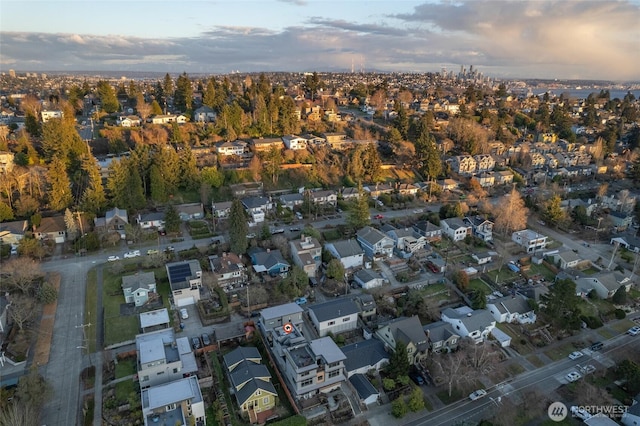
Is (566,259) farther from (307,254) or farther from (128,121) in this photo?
(128,121)

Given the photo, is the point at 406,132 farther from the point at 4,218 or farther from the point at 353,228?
the point at 4,218

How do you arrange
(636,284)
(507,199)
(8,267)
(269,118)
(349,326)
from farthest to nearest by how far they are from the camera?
(269,118) < (507,199) < (636,284) < (8,267) < (349,326)

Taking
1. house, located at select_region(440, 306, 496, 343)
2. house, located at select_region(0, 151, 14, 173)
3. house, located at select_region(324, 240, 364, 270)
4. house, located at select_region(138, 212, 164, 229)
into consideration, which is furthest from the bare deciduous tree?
house, located at select_region(0, 151, 14, 173)

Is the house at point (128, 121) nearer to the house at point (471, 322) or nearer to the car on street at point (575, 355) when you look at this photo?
the house at point (471, 322)

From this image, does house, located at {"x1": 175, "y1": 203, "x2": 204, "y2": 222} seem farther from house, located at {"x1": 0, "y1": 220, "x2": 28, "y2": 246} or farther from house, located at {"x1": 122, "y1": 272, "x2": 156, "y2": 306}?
house, located at {"x1": 0, "y1": 220, "x2": 28, "y2": 246}

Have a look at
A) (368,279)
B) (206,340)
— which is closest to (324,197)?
(368,279)

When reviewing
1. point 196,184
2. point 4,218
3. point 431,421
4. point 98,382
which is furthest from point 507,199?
point 4,218

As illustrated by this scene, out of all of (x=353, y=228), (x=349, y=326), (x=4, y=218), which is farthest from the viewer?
(x=353, y=228)

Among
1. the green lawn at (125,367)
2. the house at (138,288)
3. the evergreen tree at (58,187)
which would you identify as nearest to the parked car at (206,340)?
the green lawn at (125,367)
